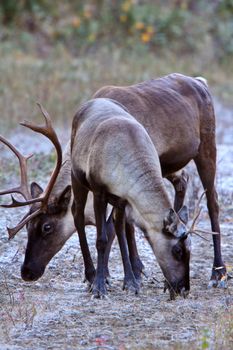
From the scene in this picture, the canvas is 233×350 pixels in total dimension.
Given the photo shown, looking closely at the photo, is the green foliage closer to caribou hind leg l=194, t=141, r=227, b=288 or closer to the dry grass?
the dry grass

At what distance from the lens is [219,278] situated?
843 centimetres

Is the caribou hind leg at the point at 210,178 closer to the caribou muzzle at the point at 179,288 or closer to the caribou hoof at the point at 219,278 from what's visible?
the caribou hoof at the point at 219,278

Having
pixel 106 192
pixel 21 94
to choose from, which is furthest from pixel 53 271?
pixel 21 94

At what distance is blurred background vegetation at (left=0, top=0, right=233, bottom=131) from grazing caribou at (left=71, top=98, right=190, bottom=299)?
322 inches

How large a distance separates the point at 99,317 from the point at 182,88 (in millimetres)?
2665

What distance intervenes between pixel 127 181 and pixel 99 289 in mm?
942

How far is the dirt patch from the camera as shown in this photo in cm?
630

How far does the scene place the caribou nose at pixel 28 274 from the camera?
819 centimetres

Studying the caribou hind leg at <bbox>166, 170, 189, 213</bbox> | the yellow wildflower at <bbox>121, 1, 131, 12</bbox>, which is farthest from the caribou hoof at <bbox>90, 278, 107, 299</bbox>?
the yellow wildflower at <bbox>121, 1, 131, 12</bbox>

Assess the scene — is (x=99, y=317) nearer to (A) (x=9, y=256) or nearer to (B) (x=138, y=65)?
(A) (x=9, y=256)

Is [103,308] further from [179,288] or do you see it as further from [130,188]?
[130,188]

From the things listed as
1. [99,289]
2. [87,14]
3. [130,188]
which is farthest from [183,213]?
[87,14]

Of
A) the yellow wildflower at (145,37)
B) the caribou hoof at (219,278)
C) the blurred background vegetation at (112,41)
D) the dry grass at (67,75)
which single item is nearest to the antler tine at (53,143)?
the caribou hoof at (219,278)

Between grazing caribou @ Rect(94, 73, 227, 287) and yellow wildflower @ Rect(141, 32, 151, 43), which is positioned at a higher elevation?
grazing caribou @ Rect(94, 73, 227, 287)
